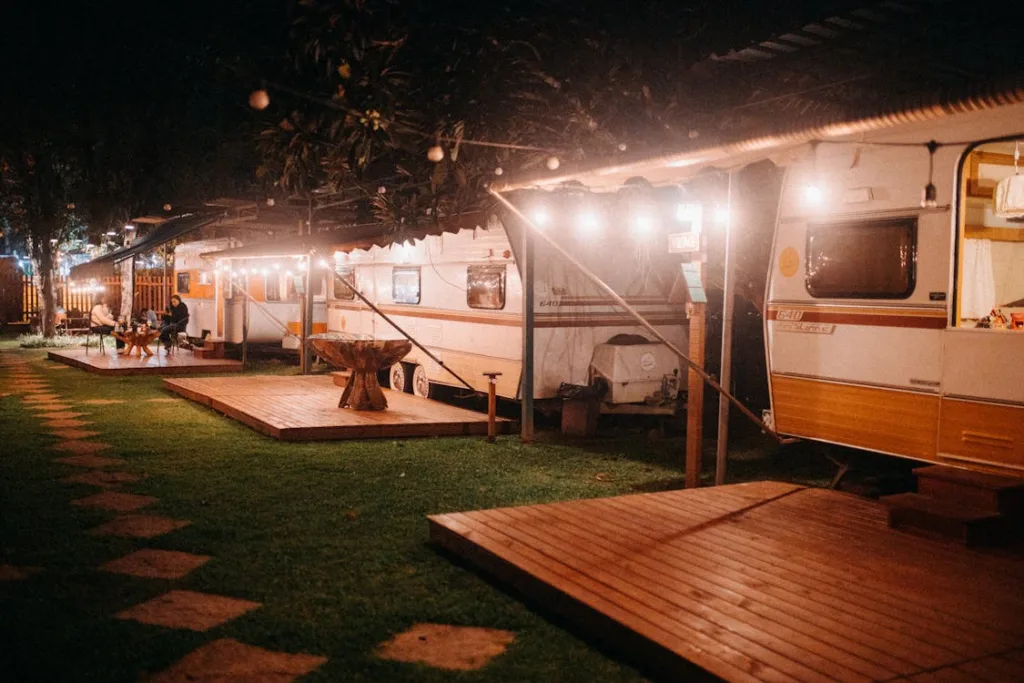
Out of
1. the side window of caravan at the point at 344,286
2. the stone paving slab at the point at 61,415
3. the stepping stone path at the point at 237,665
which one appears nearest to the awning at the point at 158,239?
the side window of caravan at the point at 344,286

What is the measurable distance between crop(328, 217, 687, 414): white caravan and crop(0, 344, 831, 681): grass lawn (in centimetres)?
70

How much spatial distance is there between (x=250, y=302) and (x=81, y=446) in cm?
1014

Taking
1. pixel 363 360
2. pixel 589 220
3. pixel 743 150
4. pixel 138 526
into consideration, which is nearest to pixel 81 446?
pixel 363 360

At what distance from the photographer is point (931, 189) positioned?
5441 millimetres

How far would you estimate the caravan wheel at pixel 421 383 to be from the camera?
12.2 meters

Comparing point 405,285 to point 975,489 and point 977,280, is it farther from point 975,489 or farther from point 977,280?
point 975,489

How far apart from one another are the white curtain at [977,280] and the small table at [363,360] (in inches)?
234

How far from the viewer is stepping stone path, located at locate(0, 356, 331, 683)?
369cm

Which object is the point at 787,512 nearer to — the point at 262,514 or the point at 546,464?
the point at 546,464

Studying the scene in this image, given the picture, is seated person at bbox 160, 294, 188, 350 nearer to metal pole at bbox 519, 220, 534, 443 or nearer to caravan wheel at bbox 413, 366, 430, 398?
caravan wheel at bbox 413, 366, 430, 398

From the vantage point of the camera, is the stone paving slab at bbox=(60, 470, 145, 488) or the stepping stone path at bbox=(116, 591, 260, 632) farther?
the stone paving slab at bbox=(60, 470, 145, 488)

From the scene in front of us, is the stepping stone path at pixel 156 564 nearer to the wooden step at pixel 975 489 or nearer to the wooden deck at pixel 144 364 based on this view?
the wooden step at pixel 975 489

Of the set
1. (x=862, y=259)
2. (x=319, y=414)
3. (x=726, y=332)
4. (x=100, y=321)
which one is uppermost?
(x=862, y=259)

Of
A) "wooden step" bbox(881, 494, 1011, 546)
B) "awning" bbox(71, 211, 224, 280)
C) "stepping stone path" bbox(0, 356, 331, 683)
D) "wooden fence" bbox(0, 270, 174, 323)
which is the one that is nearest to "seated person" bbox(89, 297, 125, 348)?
"awning" bbox(71, 211, 224, 280)
